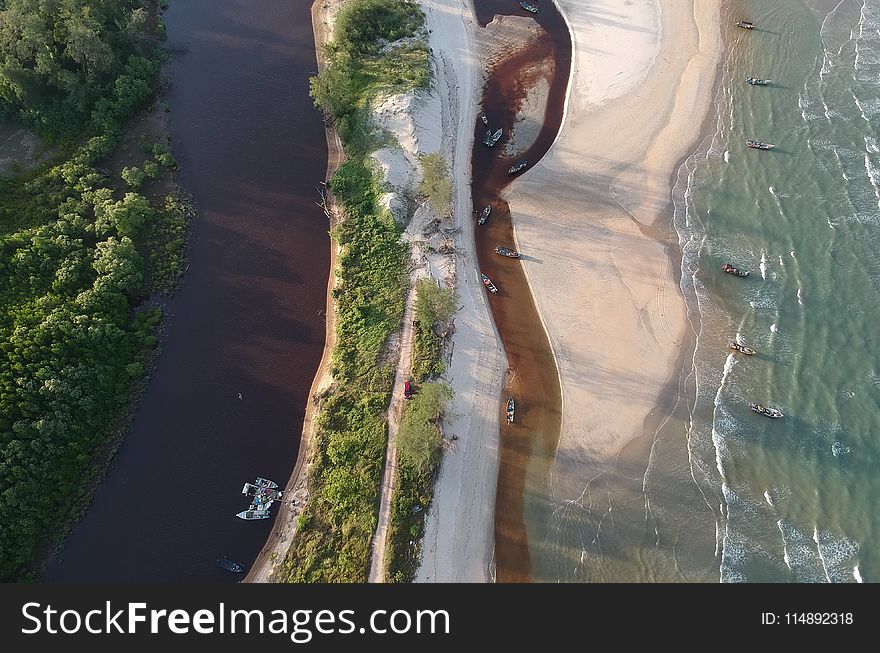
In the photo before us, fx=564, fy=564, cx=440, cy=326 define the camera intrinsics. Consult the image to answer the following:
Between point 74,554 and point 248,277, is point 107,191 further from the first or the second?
point 74,554

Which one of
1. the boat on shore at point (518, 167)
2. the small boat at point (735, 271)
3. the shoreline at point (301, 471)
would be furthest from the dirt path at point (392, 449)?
the small boat at point (735, 271)

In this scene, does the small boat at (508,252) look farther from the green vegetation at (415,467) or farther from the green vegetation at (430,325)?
the green vegetation at (415,467)

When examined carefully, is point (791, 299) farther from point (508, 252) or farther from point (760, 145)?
point (508, 252)

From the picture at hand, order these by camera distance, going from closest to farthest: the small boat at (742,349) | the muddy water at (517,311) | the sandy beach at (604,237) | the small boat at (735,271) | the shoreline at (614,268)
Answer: the muddy water at (517,311) < the sandy beach at (604,237) < the shoreline at (614,268) < the small boat at (742,349) < the small boat at (735,271)

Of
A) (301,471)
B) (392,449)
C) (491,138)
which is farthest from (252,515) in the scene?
(491,138)

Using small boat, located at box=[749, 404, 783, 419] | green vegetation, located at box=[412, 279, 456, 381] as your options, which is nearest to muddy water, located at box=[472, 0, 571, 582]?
green vegetation, located at box=[412, 279, 456, 381]

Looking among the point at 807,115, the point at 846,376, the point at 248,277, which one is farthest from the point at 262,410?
the point at 807,115
